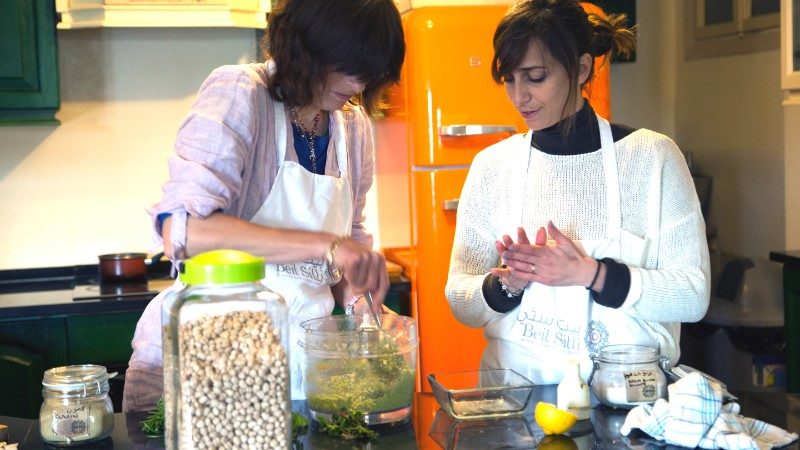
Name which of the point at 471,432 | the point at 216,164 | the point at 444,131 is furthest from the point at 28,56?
the point at 471,432

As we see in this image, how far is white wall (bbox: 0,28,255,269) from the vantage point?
364 cm

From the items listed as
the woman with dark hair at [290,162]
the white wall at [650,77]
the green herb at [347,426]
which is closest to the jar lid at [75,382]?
the woman with dark hair at [290,162]

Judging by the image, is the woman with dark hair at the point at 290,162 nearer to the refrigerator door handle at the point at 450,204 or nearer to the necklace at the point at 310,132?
the necklace at the point at 310,132

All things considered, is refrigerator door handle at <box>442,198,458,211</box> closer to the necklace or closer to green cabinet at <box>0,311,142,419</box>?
green cabinet at <box>0,311,142,419</box>

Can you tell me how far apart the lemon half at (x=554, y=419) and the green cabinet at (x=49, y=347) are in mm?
1894

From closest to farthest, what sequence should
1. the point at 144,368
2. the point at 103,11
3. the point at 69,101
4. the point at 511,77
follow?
the point at 144,368 < the point at 511,77 < the point at 103,11 < the point at 69,101

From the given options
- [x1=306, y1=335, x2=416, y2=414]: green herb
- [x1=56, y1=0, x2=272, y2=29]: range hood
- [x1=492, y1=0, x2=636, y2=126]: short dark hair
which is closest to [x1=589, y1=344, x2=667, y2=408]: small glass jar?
[x1=306, y1=335, x2=416, y2=414]: green herb

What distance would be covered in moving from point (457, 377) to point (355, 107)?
69 centimetres

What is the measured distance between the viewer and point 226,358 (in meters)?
1.29

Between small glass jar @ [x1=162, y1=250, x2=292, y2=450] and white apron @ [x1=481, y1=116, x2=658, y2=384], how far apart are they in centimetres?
86


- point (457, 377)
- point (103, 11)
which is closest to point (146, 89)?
point (103, 11)

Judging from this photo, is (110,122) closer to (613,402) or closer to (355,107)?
(355,107)

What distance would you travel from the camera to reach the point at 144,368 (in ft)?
6.50

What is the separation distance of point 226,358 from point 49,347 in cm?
202
